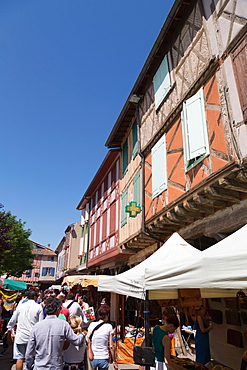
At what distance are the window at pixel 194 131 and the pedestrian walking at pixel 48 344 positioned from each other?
4273mm

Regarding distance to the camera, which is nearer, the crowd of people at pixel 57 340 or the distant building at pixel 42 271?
the crowd of people at pixel 57 340

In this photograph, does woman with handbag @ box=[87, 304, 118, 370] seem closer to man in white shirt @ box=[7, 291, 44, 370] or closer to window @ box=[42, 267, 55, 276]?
man in white shirt @ box=[7, 291, 44, 370]

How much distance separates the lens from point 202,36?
6.69 meters

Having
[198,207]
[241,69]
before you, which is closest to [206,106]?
[241,69]

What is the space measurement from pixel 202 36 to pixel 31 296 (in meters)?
6.93

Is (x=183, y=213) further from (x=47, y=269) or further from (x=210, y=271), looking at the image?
(x=47, y=269)

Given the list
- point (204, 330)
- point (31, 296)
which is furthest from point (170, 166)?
point (31, 296)

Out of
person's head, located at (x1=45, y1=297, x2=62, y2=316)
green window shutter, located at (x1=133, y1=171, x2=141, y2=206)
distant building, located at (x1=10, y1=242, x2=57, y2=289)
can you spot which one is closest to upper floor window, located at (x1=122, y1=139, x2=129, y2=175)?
green window shutter, located at (x1=133, y1=171, x2=141, y2=206)

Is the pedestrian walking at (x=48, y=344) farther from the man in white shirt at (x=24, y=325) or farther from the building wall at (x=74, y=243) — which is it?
the building wall at (x=74, y=243)

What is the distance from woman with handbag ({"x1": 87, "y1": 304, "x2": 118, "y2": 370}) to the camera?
4250 mm

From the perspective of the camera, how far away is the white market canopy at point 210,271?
2.47m

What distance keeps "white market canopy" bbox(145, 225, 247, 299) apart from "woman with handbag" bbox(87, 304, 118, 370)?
3.46ft

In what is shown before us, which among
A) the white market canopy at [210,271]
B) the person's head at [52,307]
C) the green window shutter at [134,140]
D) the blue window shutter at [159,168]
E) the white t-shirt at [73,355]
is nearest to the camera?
the white market canopy at [210,271]

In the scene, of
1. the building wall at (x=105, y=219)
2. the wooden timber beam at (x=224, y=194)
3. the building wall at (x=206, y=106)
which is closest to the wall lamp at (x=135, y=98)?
the building wall at (x=206, y=106)
